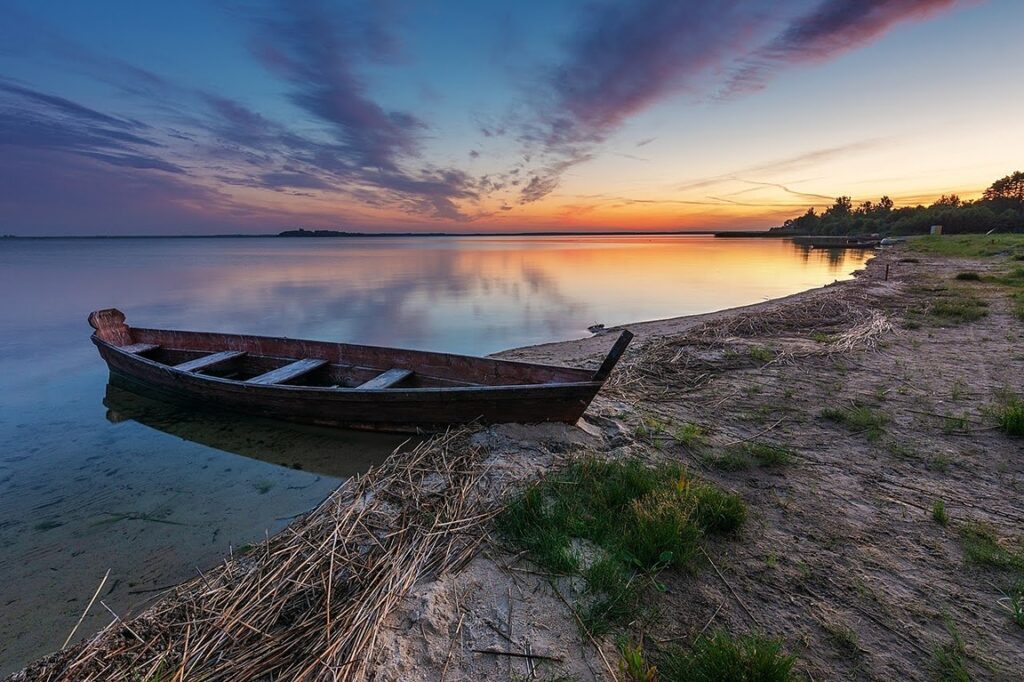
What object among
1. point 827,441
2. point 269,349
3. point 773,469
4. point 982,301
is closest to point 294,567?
point 773,469

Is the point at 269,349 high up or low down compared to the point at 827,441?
up

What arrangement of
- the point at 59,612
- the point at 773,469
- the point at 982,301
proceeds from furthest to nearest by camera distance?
the point at 982,301 < the point at 773,469 < the point at 59,612

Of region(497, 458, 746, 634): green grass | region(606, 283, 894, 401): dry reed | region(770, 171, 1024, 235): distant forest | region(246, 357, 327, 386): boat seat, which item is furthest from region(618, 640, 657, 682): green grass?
region(770, 171, 1024, 235): distant forest

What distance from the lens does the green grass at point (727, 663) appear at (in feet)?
7.42

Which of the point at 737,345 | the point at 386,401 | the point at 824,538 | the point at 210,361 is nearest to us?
the point at 824,538

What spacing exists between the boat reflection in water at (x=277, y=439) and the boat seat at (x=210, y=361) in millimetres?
785

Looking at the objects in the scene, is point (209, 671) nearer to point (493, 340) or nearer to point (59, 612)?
point (59, 612)

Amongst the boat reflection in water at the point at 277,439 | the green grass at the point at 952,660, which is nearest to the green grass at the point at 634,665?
the green grass at the point at 952,660

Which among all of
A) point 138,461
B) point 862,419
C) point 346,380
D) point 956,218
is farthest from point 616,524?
point 956,218

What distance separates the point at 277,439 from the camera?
7.19m

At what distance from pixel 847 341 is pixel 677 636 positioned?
9.64 metres

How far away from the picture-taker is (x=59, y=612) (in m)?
3.94

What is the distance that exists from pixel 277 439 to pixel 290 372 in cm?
144

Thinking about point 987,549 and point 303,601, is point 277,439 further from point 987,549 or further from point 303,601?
point 987,549
